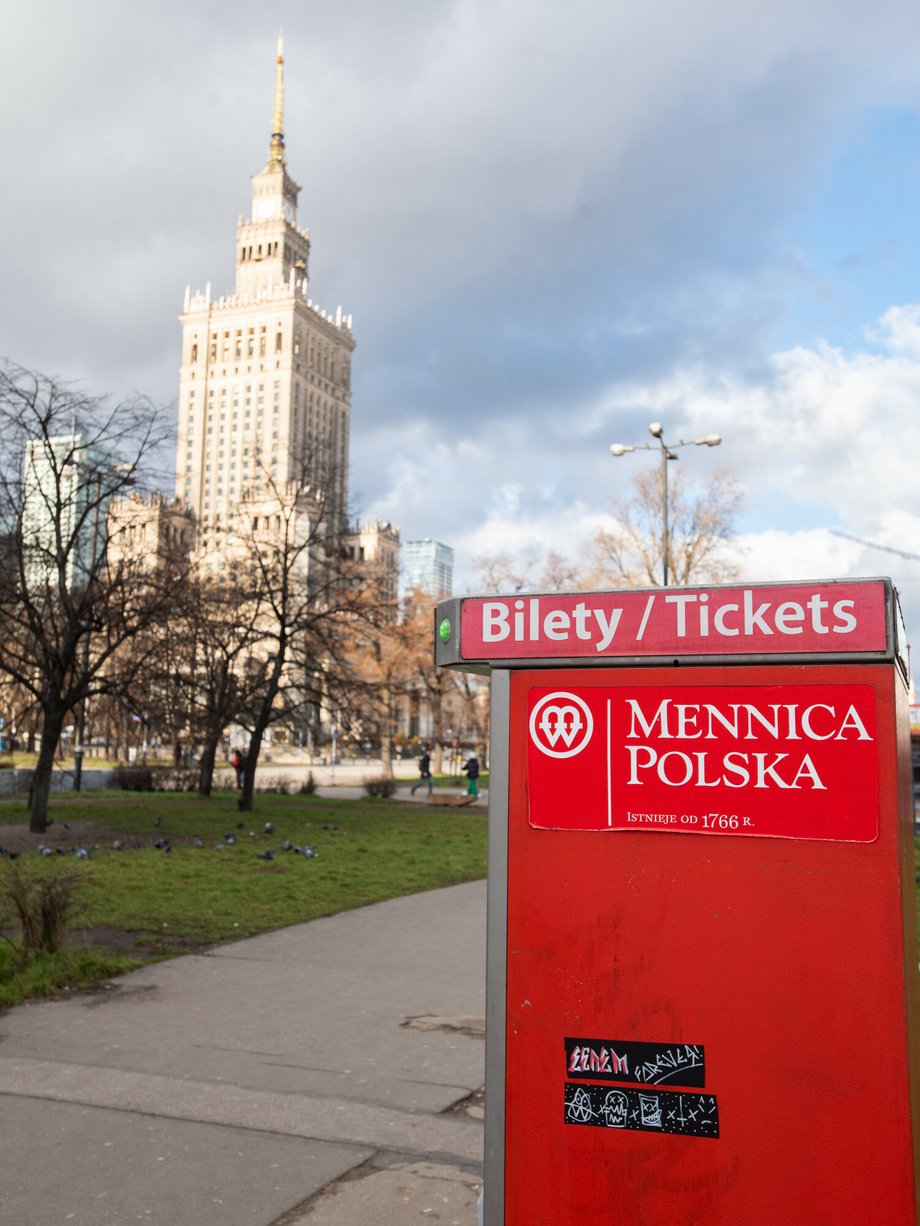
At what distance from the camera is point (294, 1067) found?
20.9 feet

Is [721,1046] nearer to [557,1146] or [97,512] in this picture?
[557,1146]

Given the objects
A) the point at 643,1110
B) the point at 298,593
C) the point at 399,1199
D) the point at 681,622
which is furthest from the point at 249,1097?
the point at 298,593

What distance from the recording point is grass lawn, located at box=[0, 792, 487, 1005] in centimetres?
1002

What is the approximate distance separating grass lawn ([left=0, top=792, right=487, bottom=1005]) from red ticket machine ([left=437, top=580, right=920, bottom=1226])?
5.99 m

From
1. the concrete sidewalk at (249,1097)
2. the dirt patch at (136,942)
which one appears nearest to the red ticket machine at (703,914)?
the concrete sidewalk at (249,1097)

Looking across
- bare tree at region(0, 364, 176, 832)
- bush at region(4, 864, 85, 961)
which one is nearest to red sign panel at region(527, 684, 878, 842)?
bush at region(4, 864, 85, 961)

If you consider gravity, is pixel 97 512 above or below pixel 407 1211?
above

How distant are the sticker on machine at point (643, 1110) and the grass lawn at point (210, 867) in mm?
6017

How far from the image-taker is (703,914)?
9.21 ft

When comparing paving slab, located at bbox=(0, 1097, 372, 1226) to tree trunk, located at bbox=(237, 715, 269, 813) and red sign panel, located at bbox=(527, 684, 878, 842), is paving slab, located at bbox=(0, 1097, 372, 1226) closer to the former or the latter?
red sign panel, located at bbox=(527, 684, 878, 842)

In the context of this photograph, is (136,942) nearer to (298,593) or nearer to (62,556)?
(62,556)

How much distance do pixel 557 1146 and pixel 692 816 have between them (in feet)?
3.07

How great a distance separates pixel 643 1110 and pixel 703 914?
0.52m

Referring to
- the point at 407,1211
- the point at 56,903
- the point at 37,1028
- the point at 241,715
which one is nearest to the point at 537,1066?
the point at 407,1211
